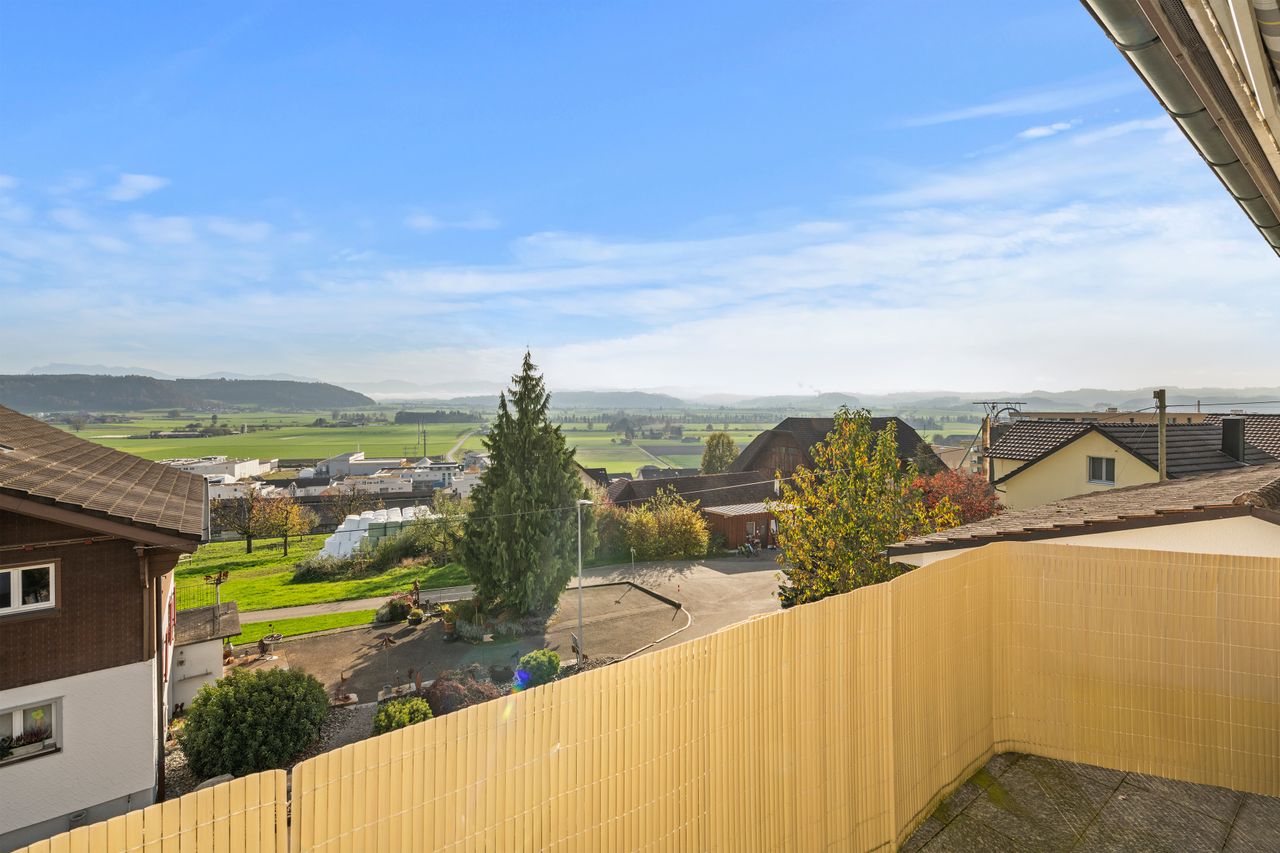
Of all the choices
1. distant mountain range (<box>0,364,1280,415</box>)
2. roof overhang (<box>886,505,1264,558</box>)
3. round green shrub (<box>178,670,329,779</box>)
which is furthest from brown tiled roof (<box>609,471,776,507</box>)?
roof overhang (<box>886,505,1264,558</box>)

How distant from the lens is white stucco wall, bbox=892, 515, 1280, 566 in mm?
5074

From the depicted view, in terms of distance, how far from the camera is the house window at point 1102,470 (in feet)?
56.6

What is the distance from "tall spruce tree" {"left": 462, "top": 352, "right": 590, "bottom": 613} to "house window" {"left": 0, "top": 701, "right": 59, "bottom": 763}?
41.9 feet

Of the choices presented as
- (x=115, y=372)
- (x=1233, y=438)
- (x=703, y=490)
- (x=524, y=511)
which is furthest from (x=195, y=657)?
(x=115, y=372)

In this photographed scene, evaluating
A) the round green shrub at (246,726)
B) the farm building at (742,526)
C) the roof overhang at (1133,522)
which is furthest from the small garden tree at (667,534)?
the roof overhang at (1133,522)

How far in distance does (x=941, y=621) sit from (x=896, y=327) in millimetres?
30434

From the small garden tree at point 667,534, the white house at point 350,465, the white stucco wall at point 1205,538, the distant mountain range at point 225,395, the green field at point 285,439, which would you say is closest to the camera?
the white stucco wall at point 1205,538

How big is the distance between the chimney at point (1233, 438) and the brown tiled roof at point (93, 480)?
21898 mm

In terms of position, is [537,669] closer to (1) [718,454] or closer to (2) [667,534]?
(2) [667,534]

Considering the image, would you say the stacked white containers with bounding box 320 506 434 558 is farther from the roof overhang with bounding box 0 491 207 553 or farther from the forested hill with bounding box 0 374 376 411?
the roof overhang with bounding box 0 491 207 553

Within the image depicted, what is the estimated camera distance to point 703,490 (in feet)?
121

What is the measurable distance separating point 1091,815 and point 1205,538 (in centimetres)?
276

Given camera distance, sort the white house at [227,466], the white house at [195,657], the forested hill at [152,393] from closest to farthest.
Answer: the white house at [195,657], the forested hill at [152,393], the white house at [227,466]

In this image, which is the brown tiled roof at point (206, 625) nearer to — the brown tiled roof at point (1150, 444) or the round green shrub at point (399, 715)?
the round green shrub at point (399, 715)
